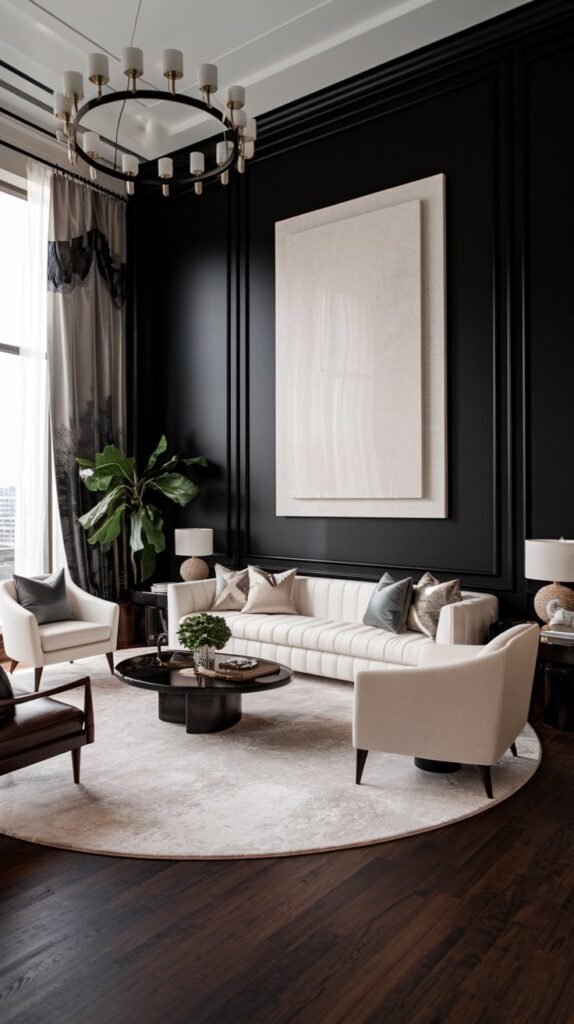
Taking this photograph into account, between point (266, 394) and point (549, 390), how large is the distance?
8.02 ft

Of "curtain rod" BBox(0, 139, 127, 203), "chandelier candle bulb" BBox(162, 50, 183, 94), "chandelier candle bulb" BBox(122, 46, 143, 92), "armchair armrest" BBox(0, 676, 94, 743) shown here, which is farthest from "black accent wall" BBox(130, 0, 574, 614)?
"armchair armrest" BBox(0, 676, 94, 743)

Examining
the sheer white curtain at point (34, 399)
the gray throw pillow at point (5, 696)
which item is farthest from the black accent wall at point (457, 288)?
the gray throw pillow at point (5, 696)

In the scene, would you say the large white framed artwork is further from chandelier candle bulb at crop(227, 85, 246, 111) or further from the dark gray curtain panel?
chandelier candle bulb at crop(227, 85, 246, 111)

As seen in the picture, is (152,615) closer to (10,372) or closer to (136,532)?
(136,532)

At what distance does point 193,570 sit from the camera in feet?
20.8

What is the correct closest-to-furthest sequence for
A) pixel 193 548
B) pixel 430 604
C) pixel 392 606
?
pixel 430 604 < pixel 392 606 < pixel 193 548

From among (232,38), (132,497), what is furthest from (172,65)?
(132,497)

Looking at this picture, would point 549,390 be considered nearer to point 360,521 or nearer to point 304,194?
point 360,521

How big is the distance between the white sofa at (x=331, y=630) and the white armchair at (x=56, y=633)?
0.55 m

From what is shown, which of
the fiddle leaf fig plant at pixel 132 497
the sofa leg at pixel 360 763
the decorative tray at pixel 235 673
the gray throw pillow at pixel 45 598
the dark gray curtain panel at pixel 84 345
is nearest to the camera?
the sofa leg at pixel 360 763

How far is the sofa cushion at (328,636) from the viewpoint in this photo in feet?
14.9

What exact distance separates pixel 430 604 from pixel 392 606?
0.86 feet

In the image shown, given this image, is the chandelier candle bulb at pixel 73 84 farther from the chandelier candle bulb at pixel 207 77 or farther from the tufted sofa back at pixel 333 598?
the tufted sofa back at pixel 333 598

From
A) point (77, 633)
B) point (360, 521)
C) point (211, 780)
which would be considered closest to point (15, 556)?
point (77, 633)
